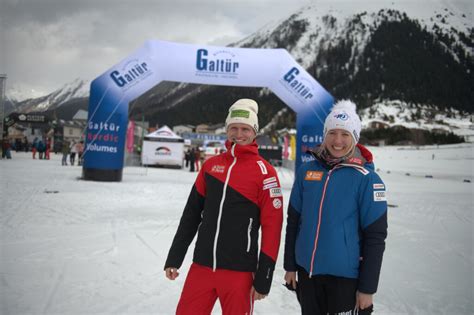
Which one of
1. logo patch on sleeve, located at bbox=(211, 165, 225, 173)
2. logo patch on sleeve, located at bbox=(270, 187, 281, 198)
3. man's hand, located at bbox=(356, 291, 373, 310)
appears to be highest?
logo patch on sleeve, located at bbox=(211, 165, 225, 173)

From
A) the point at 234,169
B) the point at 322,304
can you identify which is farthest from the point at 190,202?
the point at 322,304

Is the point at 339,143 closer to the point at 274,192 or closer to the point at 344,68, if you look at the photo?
the point at 274,192

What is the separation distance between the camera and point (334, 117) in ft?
6.00

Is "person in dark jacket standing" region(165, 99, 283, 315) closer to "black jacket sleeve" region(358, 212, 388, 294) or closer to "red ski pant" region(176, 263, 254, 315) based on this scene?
"red ski pant" region(176, 263, 254, 315)

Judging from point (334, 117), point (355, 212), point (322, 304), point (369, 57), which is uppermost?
point (369, 57)

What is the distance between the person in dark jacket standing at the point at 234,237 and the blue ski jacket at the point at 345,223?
0.58 ft

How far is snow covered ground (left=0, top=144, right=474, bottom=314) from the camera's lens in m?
2.79

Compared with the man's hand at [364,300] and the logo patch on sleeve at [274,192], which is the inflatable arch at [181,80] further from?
the man's hand at [364,300]

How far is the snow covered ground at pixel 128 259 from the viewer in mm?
2785

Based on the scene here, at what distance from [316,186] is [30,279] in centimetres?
275

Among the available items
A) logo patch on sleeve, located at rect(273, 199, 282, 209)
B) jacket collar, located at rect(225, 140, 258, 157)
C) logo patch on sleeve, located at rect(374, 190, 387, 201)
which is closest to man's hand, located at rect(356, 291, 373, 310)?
logo patch on sleeve, located at rect(374, 190, 387, 201)

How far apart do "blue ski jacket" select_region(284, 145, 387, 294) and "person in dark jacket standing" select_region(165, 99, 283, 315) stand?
177 mm

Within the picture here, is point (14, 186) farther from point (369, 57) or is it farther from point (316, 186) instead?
point (369, 57)

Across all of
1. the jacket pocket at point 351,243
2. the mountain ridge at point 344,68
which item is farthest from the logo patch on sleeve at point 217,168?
the mountain ridge at point 344,68
